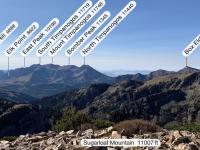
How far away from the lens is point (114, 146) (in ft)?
90.9

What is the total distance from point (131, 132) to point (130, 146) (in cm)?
631

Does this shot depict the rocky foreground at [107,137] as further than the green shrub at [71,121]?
No

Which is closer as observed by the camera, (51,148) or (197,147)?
(197,147)

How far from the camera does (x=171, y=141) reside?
94.8ft

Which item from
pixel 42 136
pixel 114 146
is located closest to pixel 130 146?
pixel 114 146

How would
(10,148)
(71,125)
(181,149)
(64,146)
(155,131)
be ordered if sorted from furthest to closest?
(71,125)
(155,131)
(10,148)
(64,146)
(181,149)

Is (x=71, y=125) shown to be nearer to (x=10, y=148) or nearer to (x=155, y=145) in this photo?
(x=10, y=148)

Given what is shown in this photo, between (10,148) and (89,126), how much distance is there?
12.0m

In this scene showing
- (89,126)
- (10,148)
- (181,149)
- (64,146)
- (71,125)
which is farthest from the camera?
(71,125)

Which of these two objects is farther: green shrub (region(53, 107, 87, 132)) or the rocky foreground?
green shrub (region(53, 107, 87, 132))

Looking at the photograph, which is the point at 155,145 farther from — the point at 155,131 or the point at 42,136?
the point at 42,136

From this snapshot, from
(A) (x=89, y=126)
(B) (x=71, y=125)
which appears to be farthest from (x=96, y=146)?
(B) (x=71, y=125)

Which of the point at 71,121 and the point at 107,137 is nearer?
the point at 107,137

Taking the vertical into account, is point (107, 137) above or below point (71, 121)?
above
